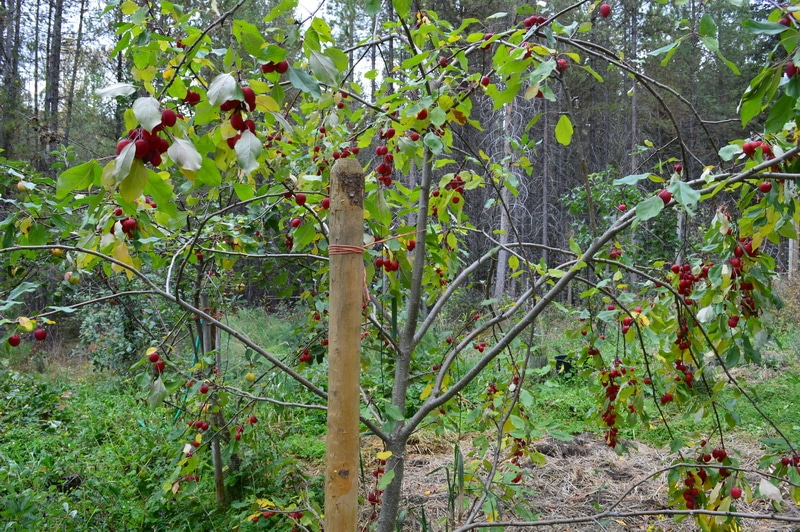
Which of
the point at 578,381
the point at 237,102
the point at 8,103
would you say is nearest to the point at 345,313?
the point at 237,102

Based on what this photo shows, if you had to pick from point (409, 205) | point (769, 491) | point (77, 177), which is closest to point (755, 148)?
point (769, 491)

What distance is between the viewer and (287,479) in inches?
125

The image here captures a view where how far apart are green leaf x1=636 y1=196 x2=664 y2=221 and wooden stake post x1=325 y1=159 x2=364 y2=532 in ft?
1.98

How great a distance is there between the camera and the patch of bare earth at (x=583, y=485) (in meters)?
2.96

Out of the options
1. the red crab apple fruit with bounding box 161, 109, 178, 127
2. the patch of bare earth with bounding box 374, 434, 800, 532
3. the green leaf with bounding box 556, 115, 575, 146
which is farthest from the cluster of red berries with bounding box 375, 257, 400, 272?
the patch of bare earth with bounding box 374, 434, 800, 532

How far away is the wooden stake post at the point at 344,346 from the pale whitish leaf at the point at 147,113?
0.43 metres

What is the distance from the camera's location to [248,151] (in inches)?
31.3

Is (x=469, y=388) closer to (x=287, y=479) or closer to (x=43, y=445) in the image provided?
(x=287, y=479)

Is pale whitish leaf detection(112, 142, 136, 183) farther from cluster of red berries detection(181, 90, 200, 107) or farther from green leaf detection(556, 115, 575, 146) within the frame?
green leaf detection(556, 115, 575, 146)

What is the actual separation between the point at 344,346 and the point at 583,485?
3171 millimetres

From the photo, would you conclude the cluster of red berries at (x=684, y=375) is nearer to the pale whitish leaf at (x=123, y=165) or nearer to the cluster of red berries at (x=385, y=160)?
the cluster of red berries at (x=385, y=160)

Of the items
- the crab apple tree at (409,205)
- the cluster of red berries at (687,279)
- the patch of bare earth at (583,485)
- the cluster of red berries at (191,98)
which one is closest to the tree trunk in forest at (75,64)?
the crab apple tree at (409,205)

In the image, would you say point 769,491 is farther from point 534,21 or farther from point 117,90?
point 117,90

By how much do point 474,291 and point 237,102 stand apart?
1063 centimetres
